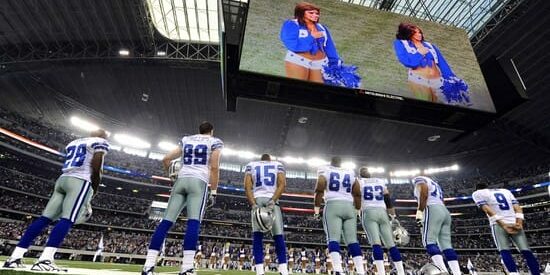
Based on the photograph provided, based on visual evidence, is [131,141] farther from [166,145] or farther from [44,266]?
[44,266]

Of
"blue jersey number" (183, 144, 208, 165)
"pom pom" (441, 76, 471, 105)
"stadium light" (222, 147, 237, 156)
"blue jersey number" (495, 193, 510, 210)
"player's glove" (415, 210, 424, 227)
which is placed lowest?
"player's glove" (415, 210, 424, 227)

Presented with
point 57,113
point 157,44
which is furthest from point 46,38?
point 57,113

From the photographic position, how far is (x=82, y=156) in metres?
5.63

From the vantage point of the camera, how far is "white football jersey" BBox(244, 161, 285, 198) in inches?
255

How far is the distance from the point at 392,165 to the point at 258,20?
43.1 metres

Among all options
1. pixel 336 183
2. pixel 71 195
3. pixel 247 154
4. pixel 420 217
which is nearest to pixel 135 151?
pixel 247 154

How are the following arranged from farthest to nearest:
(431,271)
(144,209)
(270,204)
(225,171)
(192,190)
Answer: (225,171) → (144,209) → (270,204) → (431,271) → (192,190)

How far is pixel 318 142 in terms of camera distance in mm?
40281

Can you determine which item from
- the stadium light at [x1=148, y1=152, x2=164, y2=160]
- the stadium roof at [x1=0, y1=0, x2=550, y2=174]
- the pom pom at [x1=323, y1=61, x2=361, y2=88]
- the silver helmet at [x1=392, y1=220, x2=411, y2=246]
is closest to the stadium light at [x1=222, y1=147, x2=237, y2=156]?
the stadium roof at [x1=0, y1=0, x2=550, y2=174]

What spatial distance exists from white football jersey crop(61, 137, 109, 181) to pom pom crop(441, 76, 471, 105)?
394 inches

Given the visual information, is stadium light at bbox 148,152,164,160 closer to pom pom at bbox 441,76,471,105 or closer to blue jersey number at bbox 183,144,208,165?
pom pom at bbox 441,76,471,105

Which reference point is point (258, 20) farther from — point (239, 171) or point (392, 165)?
point (392, 165)

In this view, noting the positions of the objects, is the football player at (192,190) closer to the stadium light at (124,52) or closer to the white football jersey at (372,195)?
the white football jersey at (372,195)

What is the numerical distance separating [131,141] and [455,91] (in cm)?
4201
